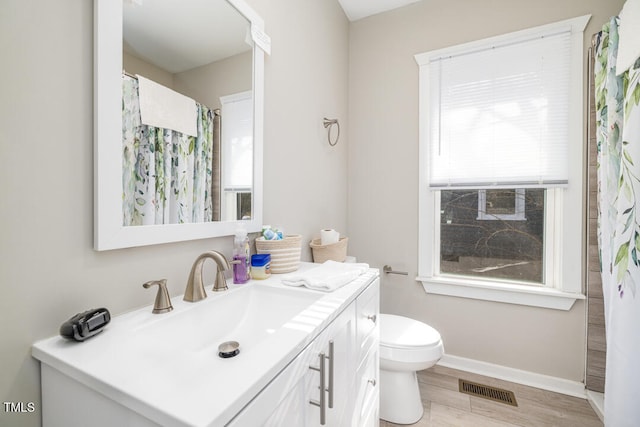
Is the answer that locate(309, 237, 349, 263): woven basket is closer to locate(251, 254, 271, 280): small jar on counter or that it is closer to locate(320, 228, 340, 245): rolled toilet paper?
locate(320, 228, 340, 245): rolled toilet paper

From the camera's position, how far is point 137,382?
1.55ft

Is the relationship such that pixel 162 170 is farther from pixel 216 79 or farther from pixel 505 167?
pixel 505 167

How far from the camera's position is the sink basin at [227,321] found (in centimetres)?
72

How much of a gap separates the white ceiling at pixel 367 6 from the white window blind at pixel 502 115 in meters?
0.56

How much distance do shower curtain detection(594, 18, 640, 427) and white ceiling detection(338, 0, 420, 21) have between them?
1.28m

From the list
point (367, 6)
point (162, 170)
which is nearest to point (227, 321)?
point (162, 170)

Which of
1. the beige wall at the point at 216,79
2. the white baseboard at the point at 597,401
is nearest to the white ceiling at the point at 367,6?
the beige wall at the point at 216,79

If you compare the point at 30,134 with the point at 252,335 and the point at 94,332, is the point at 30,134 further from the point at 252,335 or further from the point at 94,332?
the point at 252,335

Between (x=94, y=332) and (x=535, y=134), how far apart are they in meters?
2.30

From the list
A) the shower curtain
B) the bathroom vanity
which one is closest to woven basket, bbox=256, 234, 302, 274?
the bathroom vanity

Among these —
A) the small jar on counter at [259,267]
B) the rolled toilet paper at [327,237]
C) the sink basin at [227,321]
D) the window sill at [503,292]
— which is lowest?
the window sill at [503,292]

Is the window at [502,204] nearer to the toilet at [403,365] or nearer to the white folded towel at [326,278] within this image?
the toilet at [403,365]

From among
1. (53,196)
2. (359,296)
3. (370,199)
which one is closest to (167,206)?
(53,196)

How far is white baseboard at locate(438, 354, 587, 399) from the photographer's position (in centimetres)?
169
